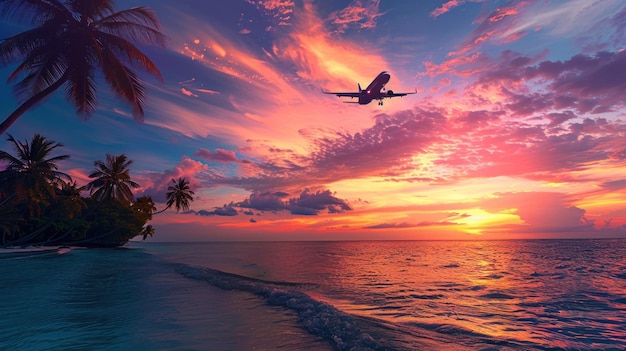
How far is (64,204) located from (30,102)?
39.2m

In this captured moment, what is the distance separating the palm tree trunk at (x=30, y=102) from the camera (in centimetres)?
1368

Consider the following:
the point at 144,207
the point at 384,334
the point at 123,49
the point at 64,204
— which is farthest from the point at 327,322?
the point at 144,207

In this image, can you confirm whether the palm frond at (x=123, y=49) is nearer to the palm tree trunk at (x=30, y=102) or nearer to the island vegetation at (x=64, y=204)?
the palm tree trunk at (x=30, y=102)

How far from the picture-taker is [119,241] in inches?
2697

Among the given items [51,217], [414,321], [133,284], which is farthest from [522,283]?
[51,217]

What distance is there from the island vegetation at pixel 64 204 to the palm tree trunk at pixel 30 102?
19.0 m

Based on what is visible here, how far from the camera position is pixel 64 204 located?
4572 centimetres

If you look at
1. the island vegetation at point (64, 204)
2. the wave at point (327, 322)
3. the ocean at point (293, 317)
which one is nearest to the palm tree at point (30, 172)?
the island vegetation at point (64, 204)

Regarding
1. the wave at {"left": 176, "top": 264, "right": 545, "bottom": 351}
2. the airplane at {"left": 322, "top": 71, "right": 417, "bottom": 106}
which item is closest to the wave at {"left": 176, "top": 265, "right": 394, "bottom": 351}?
the wave at {"left": 176, "top": 264, "right": 545, "bottom": 351}

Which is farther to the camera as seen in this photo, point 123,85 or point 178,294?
point 123,85

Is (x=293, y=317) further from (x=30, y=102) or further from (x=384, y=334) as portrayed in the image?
(x=30, y=102)

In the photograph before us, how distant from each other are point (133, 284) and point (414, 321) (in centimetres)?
1372

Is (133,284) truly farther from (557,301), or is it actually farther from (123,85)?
(557,301)

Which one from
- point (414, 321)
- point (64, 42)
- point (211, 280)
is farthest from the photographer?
point (211, 280)
